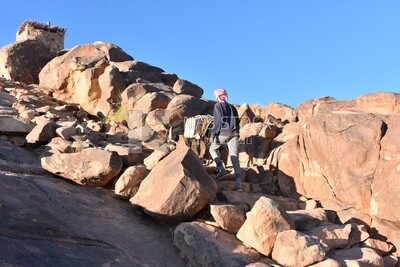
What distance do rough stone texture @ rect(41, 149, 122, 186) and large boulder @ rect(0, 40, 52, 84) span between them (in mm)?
11774

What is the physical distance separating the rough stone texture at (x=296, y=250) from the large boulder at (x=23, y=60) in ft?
48.1

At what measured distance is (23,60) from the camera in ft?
56.1

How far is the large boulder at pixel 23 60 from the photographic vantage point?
54.9 feet

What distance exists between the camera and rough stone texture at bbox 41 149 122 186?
620 cm

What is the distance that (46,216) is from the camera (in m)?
4.79

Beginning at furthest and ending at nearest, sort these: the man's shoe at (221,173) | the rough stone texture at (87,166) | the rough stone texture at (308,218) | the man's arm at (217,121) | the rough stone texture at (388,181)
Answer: the man's arm at (217,121)
the man's shoe at (221,173)
the rough stone texture at (87,166)
the rough stone texture at (388,181)
the rough stone texture at (308,218)

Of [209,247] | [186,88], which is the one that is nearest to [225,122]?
[209,247]

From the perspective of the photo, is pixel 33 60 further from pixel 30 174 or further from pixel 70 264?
pixel 70 264

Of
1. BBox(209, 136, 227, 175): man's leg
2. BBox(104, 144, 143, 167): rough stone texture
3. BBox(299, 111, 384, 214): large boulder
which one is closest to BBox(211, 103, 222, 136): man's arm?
BBox(209, 136, 227, 175): man's leg

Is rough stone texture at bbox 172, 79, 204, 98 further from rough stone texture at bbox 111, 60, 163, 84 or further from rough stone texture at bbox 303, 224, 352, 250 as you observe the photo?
rough stone texture at bbox 303, 224, 352, 250

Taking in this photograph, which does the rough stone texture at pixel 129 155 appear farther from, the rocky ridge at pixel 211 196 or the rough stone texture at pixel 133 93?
the rough stone texture at pixel 133 93

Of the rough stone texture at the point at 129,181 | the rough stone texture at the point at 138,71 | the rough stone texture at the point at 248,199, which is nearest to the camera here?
the rough stone texture at the point at 129,181

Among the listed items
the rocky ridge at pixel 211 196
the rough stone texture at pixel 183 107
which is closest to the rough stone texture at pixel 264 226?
the rocky ridge at pixel 211 196

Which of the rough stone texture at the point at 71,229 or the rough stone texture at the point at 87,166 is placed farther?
the rough stone texture at the point at 87,166
